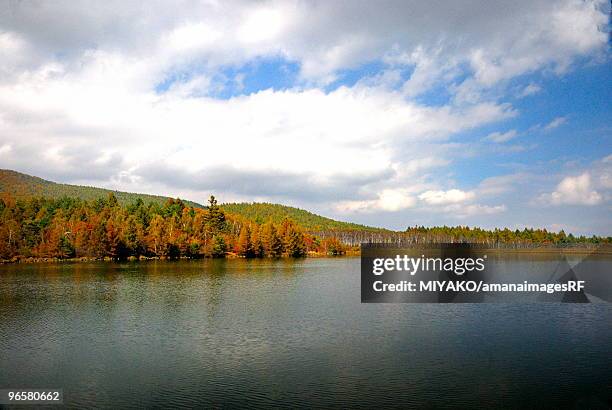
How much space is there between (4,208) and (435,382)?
15708 cm

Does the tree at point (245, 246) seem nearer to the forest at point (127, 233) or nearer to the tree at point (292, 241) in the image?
the forest at point (127, 233)

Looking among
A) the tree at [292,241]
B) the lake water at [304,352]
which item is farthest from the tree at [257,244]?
the lake water at [304,352]

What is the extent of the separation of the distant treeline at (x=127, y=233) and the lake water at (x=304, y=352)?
277ft

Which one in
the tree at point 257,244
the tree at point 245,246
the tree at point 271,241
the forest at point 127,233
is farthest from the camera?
the tree at point 271,241

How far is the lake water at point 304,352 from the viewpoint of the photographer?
2066cm

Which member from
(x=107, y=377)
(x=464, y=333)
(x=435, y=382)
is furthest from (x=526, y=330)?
(x=107, y=377)

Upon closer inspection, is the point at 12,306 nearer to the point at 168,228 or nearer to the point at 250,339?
the point at 250,339

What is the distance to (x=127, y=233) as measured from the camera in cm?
13512

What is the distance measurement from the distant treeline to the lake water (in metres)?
84.5

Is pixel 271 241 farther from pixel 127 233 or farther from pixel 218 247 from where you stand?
pixel 127 233

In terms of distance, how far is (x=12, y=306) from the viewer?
42.7m

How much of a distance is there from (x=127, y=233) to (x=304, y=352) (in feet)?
393

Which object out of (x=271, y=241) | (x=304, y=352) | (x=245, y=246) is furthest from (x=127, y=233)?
(x=304, y=352)

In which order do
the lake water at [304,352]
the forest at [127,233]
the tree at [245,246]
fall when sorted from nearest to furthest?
the lake water at [304,352]
the forest at [127,233]
the tree at [245,246]
